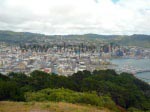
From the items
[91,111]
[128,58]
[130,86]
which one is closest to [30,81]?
[130,86]

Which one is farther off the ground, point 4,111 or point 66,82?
point 4,111

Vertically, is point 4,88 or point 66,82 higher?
point 4,88

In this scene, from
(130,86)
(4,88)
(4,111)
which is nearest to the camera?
(4,111)

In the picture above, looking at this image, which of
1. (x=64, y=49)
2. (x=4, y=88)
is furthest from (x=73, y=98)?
(x=64, y=49)

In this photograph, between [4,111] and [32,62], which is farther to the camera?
[32,62]

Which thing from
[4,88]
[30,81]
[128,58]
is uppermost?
[4,88]

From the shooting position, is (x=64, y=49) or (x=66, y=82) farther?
(x=64, y=49)

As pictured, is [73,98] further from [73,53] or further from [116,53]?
[116,53]

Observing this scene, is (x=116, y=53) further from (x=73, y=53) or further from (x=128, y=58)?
(x=73, y=53)

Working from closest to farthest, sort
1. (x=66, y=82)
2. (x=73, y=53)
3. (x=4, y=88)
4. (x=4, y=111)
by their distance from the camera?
(x=4, y=111), (x=4, y=88), (x=66, y=82), (x=73, y=53)
